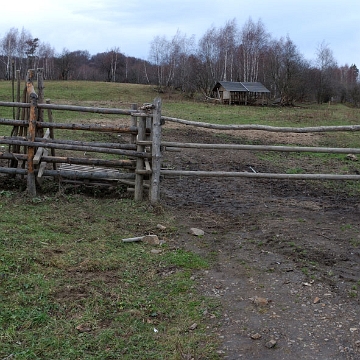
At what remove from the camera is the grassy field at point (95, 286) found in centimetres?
327

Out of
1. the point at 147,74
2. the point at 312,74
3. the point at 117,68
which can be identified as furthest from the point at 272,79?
the point at 117,68

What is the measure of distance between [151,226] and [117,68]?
57.6m

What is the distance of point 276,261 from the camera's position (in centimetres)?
475

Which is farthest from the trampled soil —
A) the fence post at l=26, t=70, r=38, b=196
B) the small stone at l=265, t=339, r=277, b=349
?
the fence post at l=26, t=70, r=38, b=196

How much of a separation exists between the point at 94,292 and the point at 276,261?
1.88 metres

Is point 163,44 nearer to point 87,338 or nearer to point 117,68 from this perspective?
point 117,68

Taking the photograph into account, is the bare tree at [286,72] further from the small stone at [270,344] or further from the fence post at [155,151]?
the small stone at [270,344]

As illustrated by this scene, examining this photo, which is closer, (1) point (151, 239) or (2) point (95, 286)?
(2) point (95, 286)

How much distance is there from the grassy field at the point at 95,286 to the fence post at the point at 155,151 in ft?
1.05

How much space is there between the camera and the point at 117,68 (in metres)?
60.8

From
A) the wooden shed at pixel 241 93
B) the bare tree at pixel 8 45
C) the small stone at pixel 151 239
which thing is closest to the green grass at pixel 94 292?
the small stone at pixel 151 239

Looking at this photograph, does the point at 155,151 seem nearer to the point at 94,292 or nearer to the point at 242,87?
the point at 94,292

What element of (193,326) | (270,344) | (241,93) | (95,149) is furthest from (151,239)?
(241,93)

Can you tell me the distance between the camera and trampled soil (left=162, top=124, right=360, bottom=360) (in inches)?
133
